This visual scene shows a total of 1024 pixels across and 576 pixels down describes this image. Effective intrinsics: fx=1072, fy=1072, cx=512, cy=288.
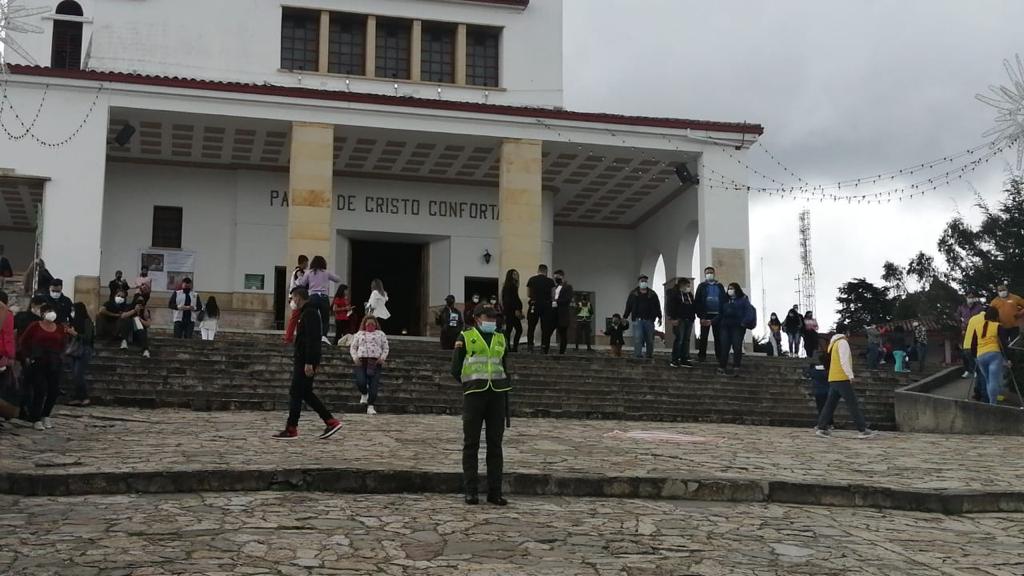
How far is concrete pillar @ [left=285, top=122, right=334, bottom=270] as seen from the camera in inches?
866

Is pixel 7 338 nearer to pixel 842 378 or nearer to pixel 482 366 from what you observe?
pixel 482 366

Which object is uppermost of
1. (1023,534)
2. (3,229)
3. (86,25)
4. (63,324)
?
(86,25)

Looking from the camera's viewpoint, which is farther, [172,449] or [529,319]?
[529,319]

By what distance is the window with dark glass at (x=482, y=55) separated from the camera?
2728cm

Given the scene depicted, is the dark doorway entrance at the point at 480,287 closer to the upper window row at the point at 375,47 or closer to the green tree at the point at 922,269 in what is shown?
the upper window row at the point at 375,47

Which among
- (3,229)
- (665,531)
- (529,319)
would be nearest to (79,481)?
(665,531)

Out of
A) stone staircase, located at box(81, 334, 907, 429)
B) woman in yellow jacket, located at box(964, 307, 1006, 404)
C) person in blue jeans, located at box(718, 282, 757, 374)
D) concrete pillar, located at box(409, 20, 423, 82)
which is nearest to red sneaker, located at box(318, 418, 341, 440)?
stone staircase, located at box(81, 334, 907, 429)

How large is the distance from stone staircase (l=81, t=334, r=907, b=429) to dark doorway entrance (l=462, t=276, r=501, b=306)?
891 cm

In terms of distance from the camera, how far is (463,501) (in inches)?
310

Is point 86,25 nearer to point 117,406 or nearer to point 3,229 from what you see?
point 3,229

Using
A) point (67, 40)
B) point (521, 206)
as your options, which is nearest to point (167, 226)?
point (67, 40)

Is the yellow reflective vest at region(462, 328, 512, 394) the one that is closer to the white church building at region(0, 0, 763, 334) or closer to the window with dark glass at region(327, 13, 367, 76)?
the white church building at region(0, 0, 763, 334)

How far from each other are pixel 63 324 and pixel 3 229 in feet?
64.5

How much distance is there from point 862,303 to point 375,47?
4809 centimetres
